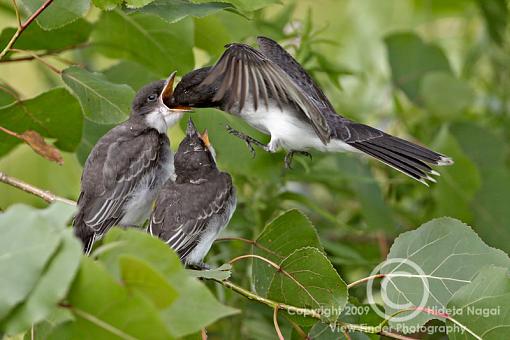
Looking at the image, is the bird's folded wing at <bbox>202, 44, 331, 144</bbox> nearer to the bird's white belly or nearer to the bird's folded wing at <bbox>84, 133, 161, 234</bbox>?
the bird's white belly

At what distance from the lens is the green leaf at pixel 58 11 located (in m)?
3.11

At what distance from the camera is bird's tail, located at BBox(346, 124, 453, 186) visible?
3326 mm

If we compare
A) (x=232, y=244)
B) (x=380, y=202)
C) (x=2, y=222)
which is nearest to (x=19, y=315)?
(x=2, y=222)

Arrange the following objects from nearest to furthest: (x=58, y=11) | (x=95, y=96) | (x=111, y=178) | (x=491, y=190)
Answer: (x=58, y=11) < (x=95, y=96) < (x=111, y=178) < (x=491, y=190)

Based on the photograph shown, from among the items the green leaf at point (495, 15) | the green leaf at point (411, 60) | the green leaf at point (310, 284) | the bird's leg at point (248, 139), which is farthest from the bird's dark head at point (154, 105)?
the green leaf at point (495, 15)

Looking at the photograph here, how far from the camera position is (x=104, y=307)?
6.56ft

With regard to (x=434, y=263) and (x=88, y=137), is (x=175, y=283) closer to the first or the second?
(x=434, y=263)

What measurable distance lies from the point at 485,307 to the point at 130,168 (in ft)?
4.91

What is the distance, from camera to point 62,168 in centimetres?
488

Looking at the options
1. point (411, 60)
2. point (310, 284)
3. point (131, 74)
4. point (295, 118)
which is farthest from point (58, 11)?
point (411, 60)

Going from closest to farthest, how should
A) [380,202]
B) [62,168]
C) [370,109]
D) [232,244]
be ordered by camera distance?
[232,244], [380,202], [62,168], [370,109]

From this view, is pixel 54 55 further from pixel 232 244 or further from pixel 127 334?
pixel 127 334

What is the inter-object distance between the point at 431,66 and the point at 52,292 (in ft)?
11.8

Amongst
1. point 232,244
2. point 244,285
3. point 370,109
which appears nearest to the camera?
point 244,285
